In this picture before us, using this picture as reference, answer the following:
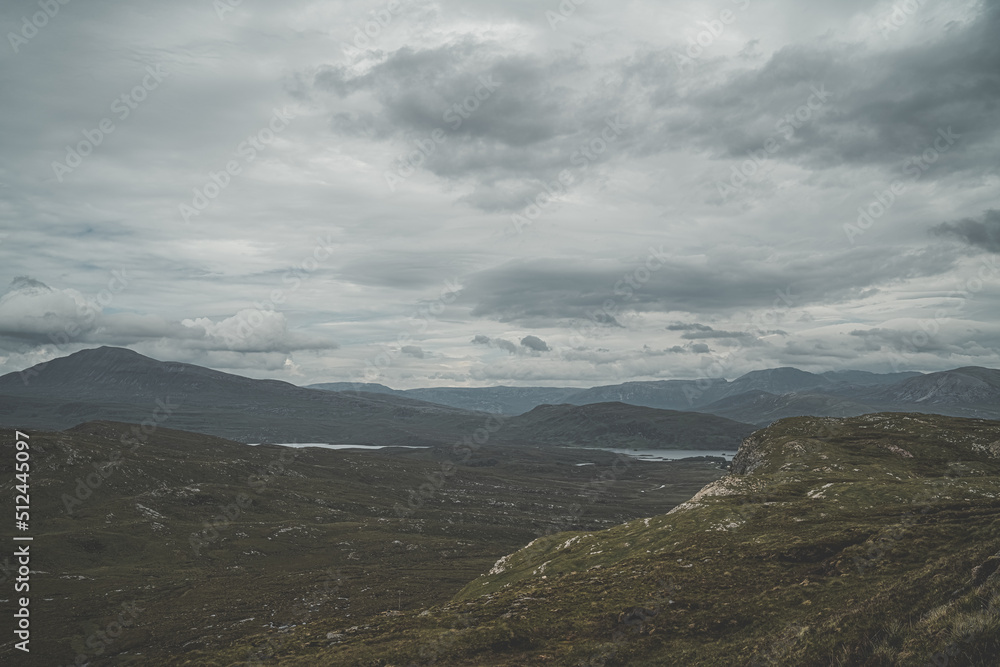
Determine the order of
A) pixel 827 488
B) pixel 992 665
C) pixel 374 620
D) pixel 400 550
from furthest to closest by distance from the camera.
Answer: pixel 400 550 → pixel 827 488 → pixel 374 620 → pixel 992 665

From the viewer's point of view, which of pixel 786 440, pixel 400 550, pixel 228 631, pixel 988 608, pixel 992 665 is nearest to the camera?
pixel 992 665

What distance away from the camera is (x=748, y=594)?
112 ft

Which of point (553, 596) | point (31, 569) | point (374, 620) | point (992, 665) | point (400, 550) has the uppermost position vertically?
point (992, 665)

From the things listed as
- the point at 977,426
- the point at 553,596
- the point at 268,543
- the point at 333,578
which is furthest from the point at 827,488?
the point at 268,543

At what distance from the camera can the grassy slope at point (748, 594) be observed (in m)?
19.1

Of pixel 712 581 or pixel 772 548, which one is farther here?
pixel 772 548

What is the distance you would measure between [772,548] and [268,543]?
190 m

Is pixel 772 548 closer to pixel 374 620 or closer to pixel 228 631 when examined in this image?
pixel 374 620

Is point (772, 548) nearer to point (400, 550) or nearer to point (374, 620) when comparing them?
point (374, 620)

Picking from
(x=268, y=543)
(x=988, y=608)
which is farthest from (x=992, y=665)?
(x=268, y=543)

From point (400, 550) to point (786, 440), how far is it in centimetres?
13394

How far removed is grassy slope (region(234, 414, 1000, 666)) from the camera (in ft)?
62.7

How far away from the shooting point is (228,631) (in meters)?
98.2

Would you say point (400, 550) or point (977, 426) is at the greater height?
point (977, 426)
